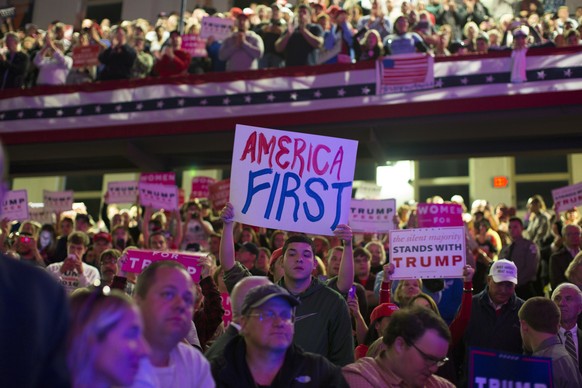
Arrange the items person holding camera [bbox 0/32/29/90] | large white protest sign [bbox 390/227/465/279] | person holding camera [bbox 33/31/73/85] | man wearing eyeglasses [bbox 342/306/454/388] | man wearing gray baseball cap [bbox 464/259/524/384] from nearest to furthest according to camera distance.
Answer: man wearing eyeglasses [bbox 342/306/454/388]
man wearing gray baseball cap [bbox 464/259/524/384]
large white protest sign [bbox 390/227/465/279]
person holding camera [bbox 33/31/73/85]
person holding camera [bbox 0/32/29/90]

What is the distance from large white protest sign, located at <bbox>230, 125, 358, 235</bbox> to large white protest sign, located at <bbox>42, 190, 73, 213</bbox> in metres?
6.97

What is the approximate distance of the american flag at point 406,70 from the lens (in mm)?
11938

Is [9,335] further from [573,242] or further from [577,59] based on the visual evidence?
[577,59]

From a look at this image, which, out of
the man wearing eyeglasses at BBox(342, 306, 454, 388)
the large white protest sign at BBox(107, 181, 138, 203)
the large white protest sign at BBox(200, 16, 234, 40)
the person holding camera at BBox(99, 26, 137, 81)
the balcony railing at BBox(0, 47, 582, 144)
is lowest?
the man wearing eyeglasses at BBox(342, 306, 454, 388)

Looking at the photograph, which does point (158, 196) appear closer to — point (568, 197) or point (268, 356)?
point (568, 197)

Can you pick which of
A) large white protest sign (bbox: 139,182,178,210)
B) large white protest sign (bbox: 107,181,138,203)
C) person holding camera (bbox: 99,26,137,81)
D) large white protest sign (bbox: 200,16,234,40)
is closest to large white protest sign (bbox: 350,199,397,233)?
large white protest sign (bbox: 139,182,178,210)

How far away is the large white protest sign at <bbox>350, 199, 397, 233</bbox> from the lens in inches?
385

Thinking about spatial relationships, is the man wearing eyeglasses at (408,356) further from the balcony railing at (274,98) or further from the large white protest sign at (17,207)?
the balcony railing at (274,98)

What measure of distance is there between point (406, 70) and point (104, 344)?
425 inches

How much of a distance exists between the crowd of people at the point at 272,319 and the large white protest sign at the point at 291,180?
9.8 inches

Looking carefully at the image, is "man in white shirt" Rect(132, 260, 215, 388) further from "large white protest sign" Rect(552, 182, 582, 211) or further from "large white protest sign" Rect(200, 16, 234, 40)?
"large white protest sign" Rect(200, 16, 234, 40)

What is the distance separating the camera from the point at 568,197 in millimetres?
10266

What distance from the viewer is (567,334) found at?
5.70 meters

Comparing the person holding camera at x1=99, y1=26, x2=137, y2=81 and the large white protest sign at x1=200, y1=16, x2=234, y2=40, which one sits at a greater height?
the large white protest sign at x1=200, y1=16, x2=234, y2=40
